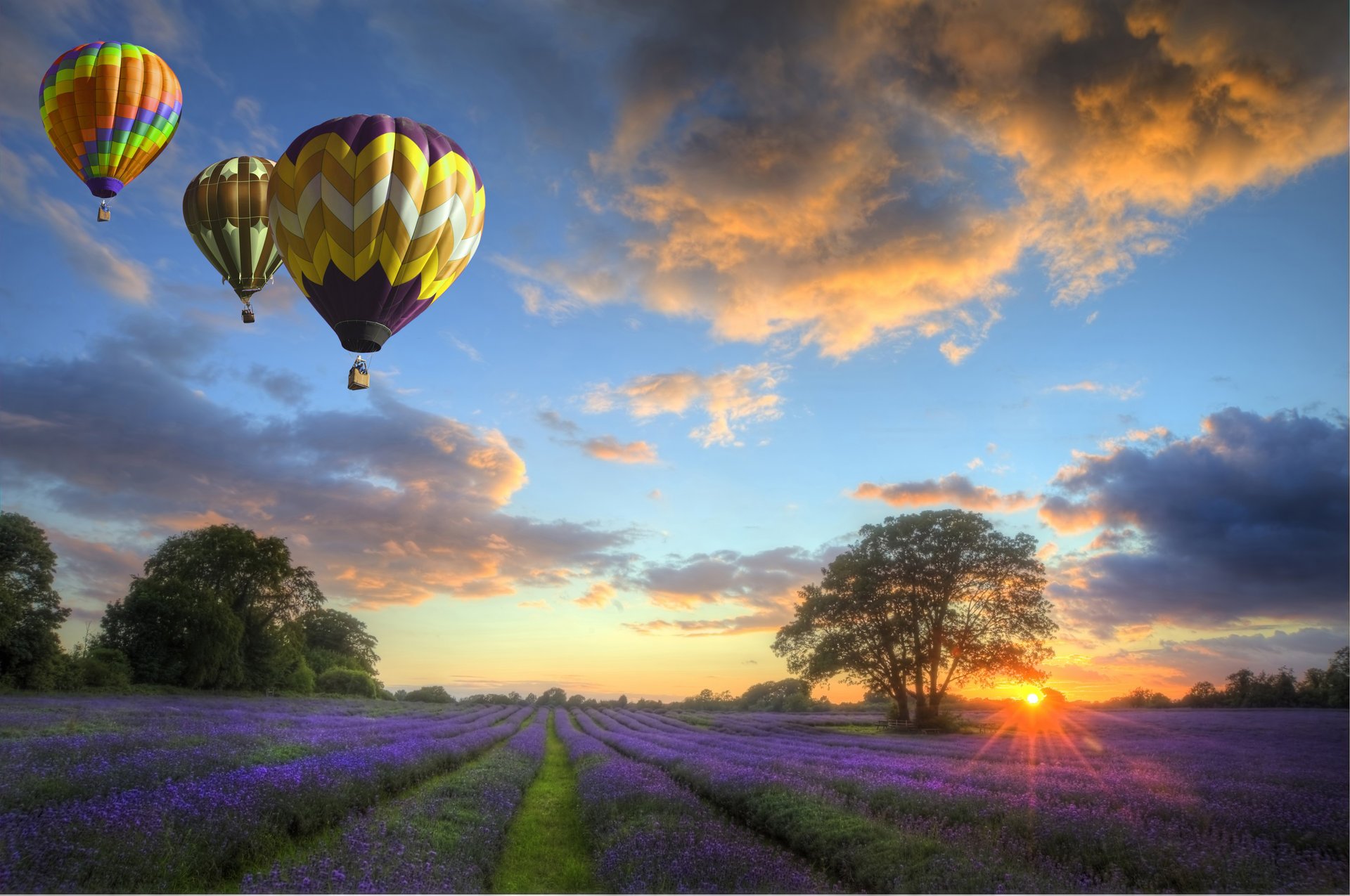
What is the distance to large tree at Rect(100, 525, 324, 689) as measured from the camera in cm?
3575

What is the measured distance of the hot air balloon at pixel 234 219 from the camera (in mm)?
14570

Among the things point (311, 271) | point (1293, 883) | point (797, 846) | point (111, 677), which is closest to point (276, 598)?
point (111, 677)

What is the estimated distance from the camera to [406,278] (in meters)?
11.7

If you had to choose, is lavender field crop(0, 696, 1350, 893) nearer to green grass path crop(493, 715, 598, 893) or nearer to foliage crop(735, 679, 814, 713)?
green grass path crop(493, 715, 598, 893)

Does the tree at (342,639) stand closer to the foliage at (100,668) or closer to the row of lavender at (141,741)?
the foliage at (100,668)

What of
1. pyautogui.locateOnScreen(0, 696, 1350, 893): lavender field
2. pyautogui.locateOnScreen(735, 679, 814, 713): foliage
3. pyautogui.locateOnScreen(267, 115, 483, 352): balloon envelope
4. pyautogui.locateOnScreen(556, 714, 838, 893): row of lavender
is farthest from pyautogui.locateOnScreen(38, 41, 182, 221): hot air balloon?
pyautogui.locateOnScreen(735, 679, 814, 713): foliage

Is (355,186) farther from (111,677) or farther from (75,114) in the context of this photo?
(111,677)

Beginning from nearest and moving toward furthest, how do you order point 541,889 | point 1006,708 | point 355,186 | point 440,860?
point 440,860
point 541,889
point 355,186
point 1006,708

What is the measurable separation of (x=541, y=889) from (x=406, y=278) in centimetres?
983

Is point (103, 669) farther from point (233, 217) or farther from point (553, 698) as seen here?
point (553, 698)

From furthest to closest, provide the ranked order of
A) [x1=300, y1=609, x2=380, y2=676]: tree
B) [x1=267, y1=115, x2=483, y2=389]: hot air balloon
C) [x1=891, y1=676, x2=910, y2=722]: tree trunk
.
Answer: [x1=300, y1=609, x2=380, y2=676]: tree → [x1=891, y1=676, x2=910, y2=722]: tree trunk → [x1=267, y1=115, x2=483, y2=389]: hot air balloon

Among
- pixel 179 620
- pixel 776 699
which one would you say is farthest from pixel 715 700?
pixel 179 620

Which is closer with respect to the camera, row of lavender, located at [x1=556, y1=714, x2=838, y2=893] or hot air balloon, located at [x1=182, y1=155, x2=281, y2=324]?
row of lavender, located at [x1=556, y1=714, x2=838, y2=893]

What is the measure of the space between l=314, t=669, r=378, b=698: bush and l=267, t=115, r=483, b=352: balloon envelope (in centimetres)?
5390
